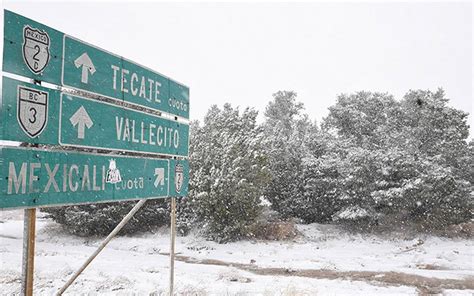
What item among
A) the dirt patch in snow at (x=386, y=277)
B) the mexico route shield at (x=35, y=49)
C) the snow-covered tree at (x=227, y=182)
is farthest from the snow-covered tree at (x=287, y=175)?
the mexico route shield at (x=35, y=49)

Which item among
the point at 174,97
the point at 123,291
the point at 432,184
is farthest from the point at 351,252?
the point at 174,97

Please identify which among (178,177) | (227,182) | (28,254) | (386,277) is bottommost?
(386,277)

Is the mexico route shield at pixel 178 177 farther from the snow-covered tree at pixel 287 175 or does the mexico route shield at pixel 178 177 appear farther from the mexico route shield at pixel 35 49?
the snow-covered tree at pixel 287 175

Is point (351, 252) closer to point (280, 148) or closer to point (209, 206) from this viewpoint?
point (209, 206)

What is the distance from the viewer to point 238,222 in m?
17.0

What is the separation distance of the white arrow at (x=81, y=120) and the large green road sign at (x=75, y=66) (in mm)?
265

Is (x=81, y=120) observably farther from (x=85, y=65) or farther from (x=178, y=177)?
(x=178, y=177)

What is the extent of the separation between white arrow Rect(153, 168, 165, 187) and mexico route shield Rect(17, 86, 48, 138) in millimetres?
1923

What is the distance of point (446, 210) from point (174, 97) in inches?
764

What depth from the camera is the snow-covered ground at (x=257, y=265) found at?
25.8 feet

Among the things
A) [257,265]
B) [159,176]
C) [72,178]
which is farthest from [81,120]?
[257,265]

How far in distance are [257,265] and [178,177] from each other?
848 cm

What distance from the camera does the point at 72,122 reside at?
3332 mm

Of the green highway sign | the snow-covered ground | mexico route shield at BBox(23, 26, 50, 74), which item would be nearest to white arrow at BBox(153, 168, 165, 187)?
the green highway sign
